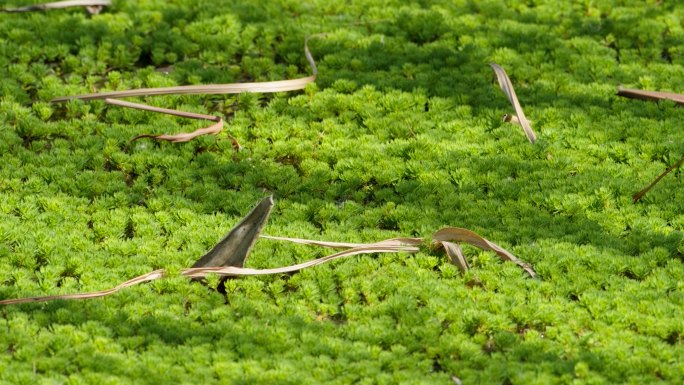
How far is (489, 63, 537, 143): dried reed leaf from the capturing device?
6949 mm

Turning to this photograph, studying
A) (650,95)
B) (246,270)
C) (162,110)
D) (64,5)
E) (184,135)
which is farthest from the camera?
(64,5)

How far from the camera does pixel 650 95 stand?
7363 millimetres

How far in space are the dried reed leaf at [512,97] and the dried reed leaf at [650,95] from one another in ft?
2.76

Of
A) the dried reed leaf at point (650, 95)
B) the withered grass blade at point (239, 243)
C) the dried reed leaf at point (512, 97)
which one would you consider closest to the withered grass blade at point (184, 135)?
the withered grass blade at point (239, 243)

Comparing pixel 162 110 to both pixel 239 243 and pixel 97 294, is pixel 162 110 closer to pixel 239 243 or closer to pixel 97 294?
pixel 239 243

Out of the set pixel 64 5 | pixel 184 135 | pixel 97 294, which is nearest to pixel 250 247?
Answer: pixel 97 294

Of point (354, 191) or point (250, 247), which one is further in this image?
point (354, 191)

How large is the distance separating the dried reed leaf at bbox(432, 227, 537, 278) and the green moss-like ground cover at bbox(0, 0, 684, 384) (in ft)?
0.22

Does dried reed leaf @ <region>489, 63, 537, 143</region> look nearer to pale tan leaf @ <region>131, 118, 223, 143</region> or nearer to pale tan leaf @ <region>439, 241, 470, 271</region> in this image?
pale tan leaf @ <region>439, 241, 470, 271</region>

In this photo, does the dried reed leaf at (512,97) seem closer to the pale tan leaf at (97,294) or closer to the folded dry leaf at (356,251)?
the folded dry leaf at (356,251)

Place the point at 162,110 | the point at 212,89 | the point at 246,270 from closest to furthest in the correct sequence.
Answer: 1. the point at 246,270
2. the point at 162,110
3. the point at 212,89

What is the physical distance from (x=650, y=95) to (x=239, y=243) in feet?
11.6

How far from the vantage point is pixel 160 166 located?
663cm

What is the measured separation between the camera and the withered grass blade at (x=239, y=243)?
5.49m
